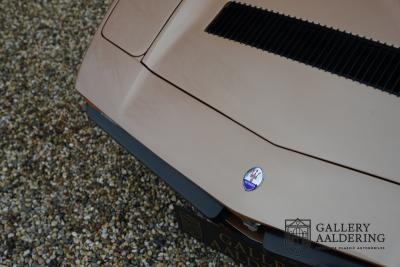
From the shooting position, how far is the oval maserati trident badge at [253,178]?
1818 mm

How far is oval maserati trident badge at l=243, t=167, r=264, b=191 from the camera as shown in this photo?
1818 mm

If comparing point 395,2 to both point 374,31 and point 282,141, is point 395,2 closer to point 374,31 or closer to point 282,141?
point 374,31

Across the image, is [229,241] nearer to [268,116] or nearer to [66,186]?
[268,116]

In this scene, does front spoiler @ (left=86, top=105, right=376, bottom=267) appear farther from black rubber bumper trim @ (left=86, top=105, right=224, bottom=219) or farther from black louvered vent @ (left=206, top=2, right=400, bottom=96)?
black louvered vent @ (left=206, top=2, right=400, bottom=96)

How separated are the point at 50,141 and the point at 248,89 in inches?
63.7

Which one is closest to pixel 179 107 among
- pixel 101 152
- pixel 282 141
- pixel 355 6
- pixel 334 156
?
pixel 282 141

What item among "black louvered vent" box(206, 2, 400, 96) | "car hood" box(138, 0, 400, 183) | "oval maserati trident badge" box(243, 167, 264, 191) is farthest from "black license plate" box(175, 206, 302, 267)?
"black louvered vent" box(206, 2, 400, 96)

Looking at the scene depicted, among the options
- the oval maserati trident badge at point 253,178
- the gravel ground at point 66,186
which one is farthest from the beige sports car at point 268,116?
the gravel ground at point 66,186

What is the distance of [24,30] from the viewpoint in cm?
388

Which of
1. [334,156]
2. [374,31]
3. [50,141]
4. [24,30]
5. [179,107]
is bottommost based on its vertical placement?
[50,141]

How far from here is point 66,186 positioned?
299 centimetres

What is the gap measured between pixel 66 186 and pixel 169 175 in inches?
44.9

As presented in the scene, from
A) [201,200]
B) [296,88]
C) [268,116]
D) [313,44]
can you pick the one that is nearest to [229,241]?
[201,200]

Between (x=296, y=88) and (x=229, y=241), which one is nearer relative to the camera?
(x=296, y=88)
